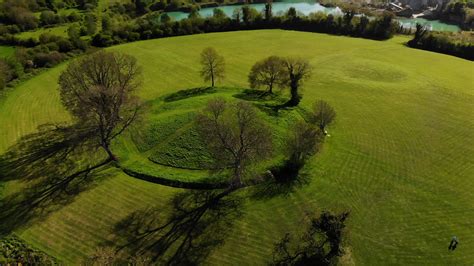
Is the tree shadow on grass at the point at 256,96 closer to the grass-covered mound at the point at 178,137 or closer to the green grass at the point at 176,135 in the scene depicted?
the grass-covered mound at the point at 178,137

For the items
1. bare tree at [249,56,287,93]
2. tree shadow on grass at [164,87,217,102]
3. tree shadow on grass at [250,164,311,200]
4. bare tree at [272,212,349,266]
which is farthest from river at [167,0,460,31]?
bare tree at [272,212,349,266]

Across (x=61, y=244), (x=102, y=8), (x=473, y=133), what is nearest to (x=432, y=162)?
(x=473, y=133)

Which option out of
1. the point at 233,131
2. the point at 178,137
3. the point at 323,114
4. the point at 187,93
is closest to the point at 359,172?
the point at 323,114

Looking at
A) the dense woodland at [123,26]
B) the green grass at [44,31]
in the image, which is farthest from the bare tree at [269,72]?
the green grass at [44,31]

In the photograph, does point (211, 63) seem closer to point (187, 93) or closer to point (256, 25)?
point (187, 93)

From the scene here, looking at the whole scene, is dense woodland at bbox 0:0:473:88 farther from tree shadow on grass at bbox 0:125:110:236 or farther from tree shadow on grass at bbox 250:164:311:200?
tree shadow on grass at bbox 250:164:311:200
